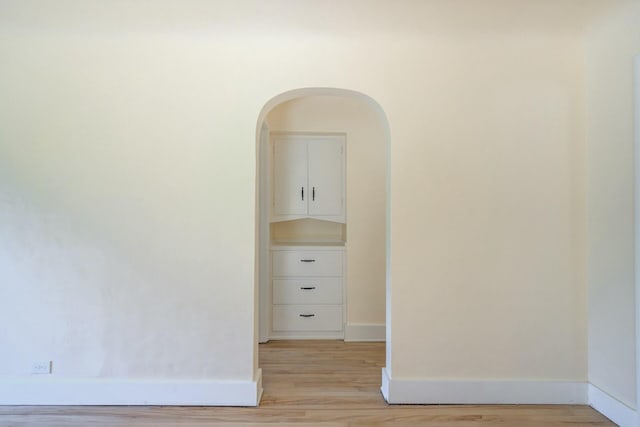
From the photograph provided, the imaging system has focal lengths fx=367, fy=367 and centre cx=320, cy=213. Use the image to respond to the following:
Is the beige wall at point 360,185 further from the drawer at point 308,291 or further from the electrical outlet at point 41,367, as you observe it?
the electrical outlet at point 41,367

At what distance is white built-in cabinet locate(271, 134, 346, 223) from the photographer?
3.67m

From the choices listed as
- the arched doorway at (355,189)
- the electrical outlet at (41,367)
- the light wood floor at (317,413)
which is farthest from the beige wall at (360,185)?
the electrical outlet at (41,367)

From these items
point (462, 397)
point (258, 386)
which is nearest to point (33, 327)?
point (258, 386)

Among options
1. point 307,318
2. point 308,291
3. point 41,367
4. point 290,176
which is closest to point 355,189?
point 290,176

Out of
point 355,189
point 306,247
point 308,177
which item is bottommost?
point 306,247

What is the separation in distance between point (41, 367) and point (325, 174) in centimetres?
263

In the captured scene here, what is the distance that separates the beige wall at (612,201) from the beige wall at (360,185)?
172 centimetres

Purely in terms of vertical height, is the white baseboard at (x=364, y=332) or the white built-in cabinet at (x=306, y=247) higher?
the white built-in cabinet at (x=306, y=247)

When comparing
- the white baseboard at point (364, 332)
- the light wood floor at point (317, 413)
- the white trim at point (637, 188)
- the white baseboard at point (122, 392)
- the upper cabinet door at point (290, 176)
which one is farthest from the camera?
the upper cabinet door at point (290, 176)

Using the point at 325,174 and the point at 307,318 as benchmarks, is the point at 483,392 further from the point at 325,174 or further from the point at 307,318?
the point at 325,174

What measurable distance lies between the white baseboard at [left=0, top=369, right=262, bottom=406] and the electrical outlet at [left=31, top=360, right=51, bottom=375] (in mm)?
42

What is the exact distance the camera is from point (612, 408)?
2.06 meters

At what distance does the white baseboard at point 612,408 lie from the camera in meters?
1.93

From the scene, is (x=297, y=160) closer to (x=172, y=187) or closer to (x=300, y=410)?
(x=172, y=187)
